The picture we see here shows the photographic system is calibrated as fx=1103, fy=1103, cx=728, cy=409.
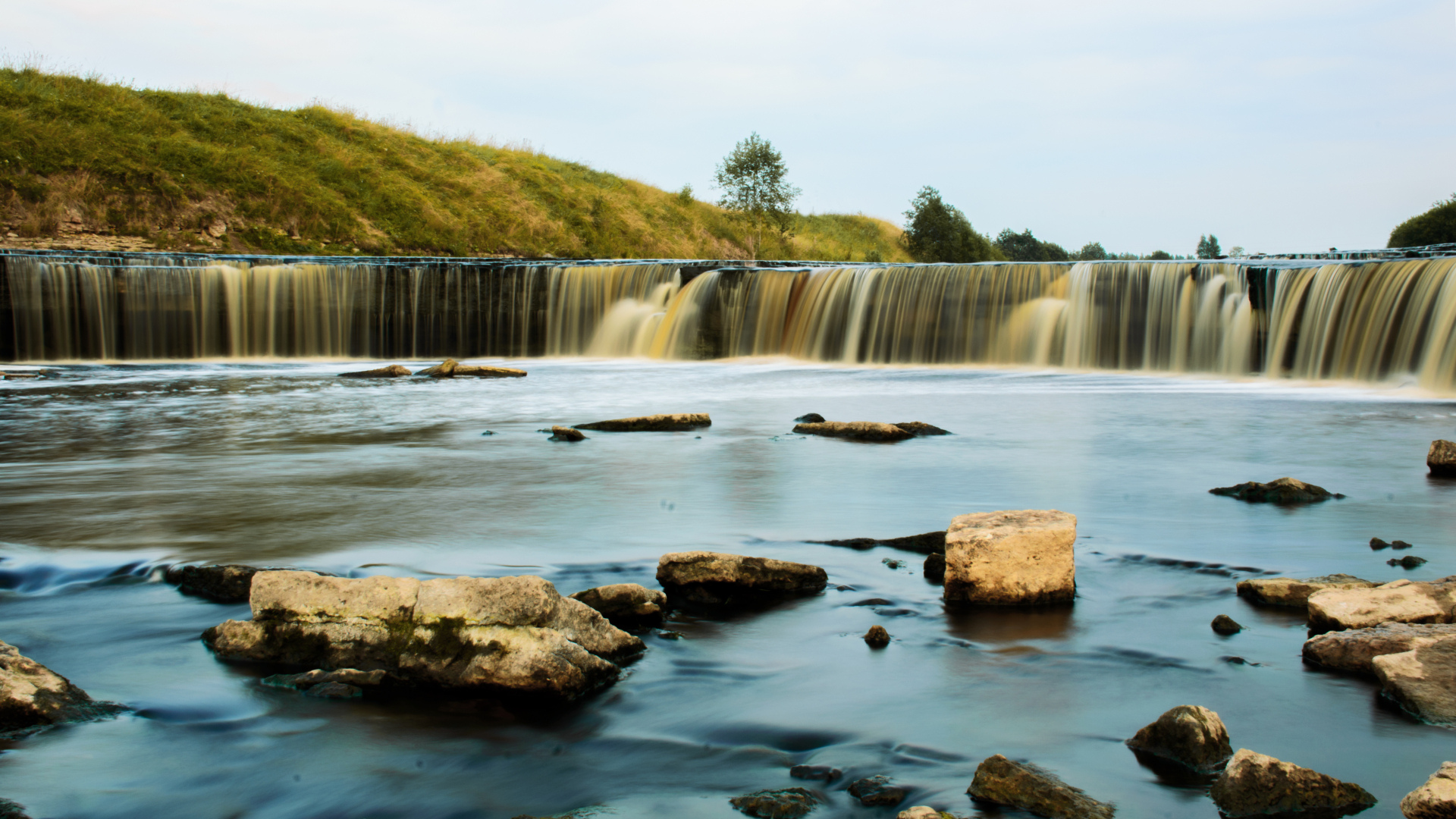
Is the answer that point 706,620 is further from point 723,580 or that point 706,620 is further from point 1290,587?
point 1290,587

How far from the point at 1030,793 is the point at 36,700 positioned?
3.30 metres

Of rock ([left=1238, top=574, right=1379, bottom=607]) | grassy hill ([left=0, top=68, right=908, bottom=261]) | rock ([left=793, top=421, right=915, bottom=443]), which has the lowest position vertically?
rock ([left=793, top=421, right=915, bottom=443])

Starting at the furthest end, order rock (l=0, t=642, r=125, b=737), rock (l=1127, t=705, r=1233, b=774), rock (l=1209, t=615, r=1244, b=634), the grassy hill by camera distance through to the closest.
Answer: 1. the grassy hill
2. rock (l=1209, t=615, r=1244, b=634)
3. rock (l=0, t=642, r=125, b=737)
4. rock (l=1127, t=705, r=1233, b=774)

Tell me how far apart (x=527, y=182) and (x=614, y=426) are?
44.5 metres

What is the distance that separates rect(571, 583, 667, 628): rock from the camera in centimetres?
484

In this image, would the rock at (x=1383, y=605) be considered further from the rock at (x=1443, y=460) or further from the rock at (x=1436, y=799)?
the rock at (x=1443, y=460)

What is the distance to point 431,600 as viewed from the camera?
423cm

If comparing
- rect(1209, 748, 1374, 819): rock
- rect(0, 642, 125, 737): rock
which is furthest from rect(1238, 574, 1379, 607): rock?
rect(0, 642, 125, 737): rock

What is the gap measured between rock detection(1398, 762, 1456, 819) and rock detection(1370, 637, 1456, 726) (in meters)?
0.90

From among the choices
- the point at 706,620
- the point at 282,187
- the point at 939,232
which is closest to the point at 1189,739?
the point at 706,620

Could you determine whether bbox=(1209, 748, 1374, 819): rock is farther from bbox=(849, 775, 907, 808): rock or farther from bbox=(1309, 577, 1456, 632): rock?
bbox=(1309, 577, 1456, 632): rock

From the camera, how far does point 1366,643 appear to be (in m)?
4.23

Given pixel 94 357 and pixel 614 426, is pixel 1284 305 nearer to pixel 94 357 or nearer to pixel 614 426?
pixel 614 426

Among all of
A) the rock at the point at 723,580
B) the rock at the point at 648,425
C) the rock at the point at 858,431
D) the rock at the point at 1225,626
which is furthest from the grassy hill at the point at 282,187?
the rock at the point at 1225,626
